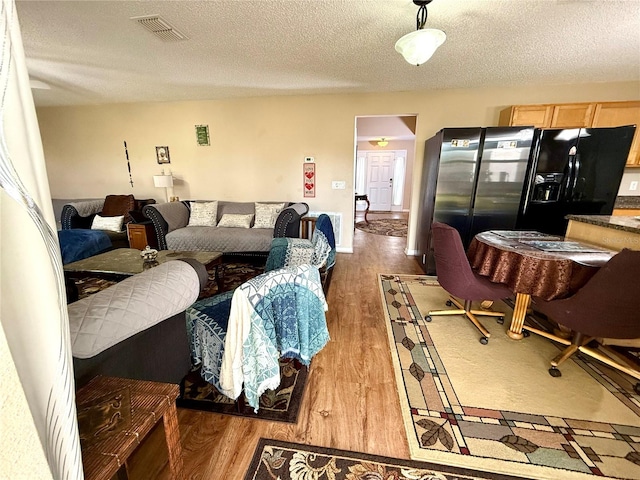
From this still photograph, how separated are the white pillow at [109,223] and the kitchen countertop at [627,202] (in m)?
6.83

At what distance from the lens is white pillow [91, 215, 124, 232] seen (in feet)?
12.6

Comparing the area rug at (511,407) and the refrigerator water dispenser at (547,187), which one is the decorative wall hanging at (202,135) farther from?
the refrigerator water dispenser at (547,187)

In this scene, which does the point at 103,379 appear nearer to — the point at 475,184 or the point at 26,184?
the point at 26,184

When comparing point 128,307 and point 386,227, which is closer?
point 128,307

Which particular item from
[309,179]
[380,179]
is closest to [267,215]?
[309,179]

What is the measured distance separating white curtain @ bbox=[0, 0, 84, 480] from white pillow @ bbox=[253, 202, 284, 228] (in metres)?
3.30

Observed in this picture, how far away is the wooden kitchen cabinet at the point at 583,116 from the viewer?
3137 millimetres

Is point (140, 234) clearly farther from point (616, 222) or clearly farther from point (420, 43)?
point (616, 222)

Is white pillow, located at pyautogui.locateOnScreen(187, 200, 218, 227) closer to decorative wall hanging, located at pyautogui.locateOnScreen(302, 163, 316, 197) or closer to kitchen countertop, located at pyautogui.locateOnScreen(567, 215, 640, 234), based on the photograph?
decorative wall hanging, located at pyautogui.locateOnScreen(302, 163, 316, 197)

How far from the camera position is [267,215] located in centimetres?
387

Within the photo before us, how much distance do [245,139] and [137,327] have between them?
3.92 meters

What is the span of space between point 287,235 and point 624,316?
2.93 meters

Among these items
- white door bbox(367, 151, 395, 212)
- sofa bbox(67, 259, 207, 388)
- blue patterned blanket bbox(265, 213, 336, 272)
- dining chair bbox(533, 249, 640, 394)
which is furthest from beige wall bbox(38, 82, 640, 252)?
white door bbox(367, 151, 395, 212)

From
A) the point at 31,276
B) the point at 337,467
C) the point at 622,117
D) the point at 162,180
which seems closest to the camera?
the point at 31,276
